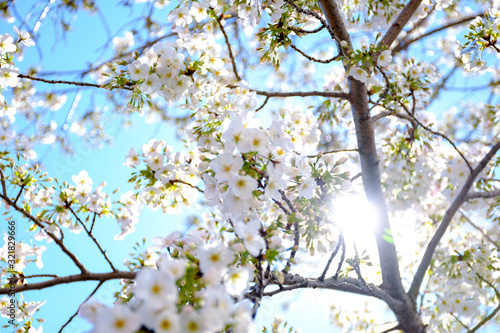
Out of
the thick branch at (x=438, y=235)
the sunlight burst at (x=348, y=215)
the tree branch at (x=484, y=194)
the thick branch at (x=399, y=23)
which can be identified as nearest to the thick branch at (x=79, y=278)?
the sunlight burst at (x=348, y=215)

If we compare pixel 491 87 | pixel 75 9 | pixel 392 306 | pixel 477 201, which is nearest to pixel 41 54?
pixel 75 9

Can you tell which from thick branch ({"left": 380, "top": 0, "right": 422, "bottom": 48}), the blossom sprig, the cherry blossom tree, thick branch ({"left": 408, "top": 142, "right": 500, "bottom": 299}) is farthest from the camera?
thick branch ({"left": 408, "top": 142, "right": 500, "bottom": 299})

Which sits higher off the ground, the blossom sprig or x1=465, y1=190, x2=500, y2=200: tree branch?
the blossom sprig

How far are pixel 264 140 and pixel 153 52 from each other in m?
0.84

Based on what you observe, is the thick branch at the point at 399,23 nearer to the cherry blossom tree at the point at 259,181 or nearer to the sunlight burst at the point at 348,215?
the cherry blossom tree at the point at 259,181

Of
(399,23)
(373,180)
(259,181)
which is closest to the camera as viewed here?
(259,181)

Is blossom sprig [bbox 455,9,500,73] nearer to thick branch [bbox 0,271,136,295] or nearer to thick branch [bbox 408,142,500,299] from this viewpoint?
thick branch [bbox 408,142,500,299]

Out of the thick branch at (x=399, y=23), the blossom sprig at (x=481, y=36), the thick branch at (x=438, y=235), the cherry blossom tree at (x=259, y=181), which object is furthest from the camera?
→ the thick branch at (x=438, y=235)

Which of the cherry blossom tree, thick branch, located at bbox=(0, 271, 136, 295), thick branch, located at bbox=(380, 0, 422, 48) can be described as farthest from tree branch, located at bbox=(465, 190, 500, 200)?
thick branch, located at bbox=(0, 271, 136, 295)

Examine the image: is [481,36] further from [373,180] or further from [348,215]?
[348,215]

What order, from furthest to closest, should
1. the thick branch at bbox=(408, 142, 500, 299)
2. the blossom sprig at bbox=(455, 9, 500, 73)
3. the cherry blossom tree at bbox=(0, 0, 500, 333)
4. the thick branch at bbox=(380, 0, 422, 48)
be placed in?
the thick branch at bbox=(408, 142, 500, 299) → the thick branch at bbox=(380, 0, 422, 48) → the blossom sprig at bbox=(455, 9, 500, 73) → the cherry blossom tree at bbox=(0, 0, 500, 333)

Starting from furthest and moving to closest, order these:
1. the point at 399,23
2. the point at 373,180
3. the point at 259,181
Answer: the point at 373,180 → the point at 399,23 → the point at 259,181

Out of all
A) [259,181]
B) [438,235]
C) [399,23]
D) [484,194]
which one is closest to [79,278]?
[259,181]

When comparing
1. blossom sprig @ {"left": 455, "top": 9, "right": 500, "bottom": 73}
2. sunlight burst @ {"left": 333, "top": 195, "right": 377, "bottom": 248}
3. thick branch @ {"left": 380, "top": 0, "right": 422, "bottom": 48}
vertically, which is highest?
thick branch @ {"left": 380, "top": 0, "right": 422, "bottom": 48}
